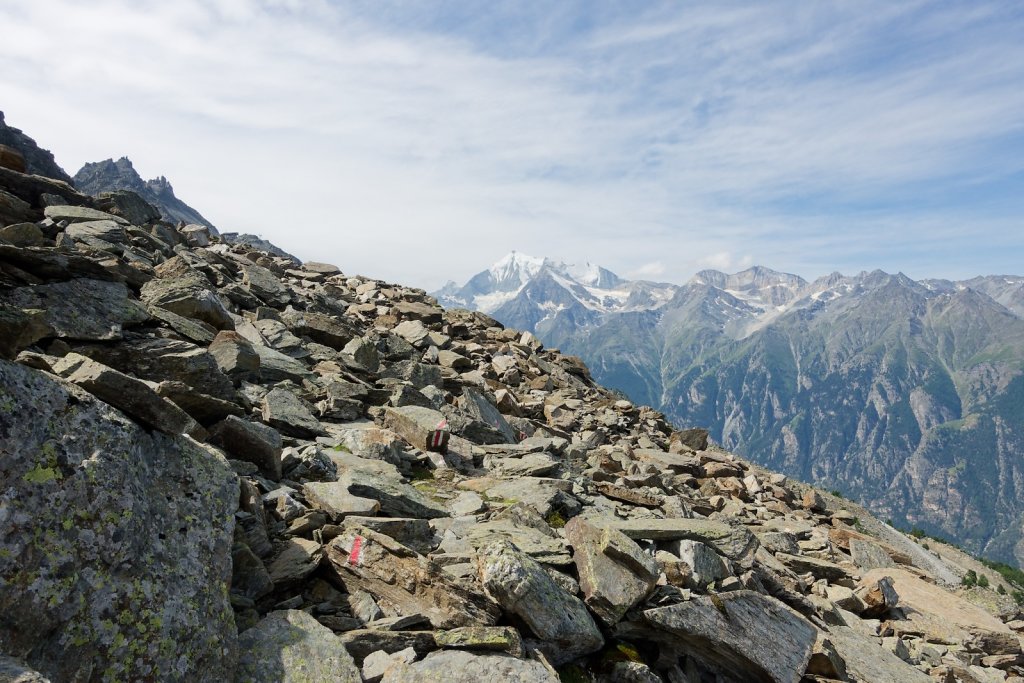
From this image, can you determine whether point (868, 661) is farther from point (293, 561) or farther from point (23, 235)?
point (23, 235)

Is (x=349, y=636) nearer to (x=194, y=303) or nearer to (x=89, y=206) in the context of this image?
(x=194, y=303)

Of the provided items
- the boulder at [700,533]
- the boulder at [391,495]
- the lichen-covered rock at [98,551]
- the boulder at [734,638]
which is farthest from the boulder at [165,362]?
the boulder at [734,638]

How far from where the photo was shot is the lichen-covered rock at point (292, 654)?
696cm

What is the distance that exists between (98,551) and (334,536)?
439 cm

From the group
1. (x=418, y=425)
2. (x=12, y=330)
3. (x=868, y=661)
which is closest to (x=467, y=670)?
(x=12, y=330)

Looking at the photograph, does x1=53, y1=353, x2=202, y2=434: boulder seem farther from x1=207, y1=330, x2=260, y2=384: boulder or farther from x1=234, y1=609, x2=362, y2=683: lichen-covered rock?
x1=207, y1=330, x2=260, y2=384: boulder

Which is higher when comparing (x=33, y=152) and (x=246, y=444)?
(x=33, y=152)

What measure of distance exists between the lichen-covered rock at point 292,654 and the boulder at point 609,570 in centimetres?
489

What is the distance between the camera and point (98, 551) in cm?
622

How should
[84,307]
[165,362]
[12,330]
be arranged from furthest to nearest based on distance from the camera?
1. [165,362]
2. [84,307]
3. [12,330]

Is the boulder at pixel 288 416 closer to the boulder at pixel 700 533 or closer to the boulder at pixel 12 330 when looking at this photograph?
the boulder at pixel 12 330

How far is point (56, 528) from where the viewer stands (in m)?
5.95

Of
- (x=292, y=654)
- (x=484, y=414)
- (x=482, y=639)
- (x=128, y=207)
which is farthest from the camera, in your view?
(x=128, y=207)

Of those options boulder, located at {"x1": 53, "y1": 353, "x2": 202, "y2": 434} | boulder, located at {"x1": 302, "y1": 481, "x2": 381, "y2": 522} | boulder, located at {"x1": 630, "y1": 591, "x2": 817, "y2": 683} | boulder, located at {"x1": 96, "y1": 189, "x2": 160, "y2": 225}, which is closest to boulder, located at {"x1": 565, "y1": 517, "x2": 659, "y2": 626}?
boulder, located at {"x1": 630, "y1": 591, "x2": 817, "y2": 683}
